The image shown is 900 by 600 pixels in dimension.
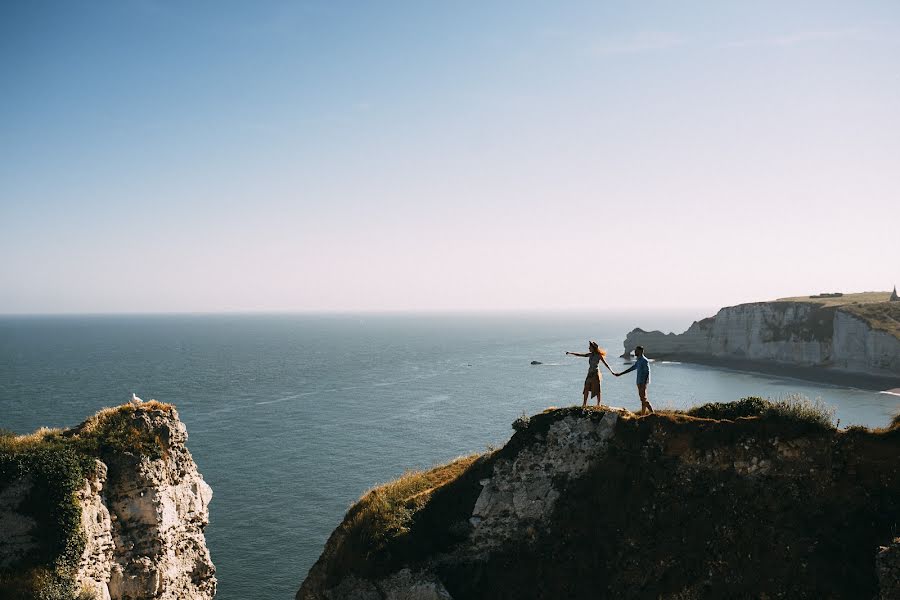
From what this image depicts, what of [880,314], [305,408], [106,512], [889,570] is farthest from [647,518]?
[880,314]

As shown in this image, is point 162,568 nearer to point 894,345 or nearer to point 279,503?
point 279,503

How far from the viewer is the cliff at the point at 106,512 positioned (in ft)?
69.4

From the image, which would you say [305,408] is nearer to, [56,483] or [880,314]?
[56,483]

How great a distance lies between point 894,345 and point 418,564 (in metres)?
121

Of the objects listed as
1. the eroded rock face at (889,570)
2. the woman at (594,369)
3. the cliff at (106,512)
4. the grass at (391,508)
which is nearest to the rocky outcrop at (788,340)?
the woman at (594,369)

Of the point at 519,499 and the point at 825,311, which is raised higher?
the point at 825,311

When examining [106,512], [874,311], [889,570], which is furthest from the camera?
[874,311]

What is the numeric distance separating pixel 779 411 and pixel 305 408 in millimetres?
77884

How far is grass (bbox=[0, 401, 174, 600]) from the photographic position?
67.6ft

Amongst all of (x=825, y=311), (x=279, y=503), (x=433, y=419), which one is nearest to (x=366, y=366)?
(x=433, y=419)

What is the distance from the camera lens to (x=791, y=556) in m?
16.9

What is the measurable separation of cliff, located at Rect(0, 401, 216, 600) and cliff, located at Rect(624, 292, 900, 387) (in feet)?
398

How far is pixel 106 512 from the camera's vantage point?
75.9 ft

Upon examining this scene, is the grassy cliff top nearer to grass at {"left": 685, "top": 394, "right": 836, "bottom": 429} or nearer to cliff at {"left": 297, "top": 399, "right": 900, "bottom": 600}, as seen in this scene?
grass at {"left": 685, "top": 394, "right": 836, "bottom": 429}
